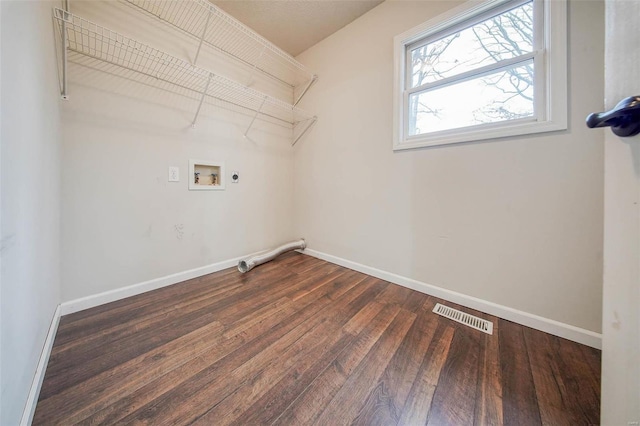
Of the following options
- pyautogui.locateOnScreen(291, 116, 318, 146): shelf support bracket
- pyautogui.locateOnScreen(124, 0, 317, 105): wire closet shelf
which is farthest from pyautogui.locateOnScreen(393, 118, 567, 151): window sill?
pyautogui.locateOnScreen(124, 0, 317, 105): wire closet shelf

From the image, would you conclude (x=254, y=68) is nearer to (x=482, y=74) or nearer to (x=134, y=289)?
(x=482, y=74)

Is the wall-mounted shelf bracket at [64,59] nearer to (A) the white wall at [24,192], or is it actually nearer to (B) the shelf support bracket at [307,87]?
(A) the white wall at [24,192]

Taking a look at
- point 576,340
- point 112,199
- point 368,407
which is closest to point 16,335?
point 112,199

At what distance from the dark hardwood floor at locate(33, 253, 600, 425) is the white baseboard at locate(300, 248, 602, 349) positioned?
5 centimetres

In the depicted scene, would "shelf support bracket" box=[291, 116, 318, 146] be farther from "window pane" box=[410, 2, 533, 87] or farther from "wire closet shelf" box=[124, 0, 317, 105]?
"window pane" box=[410, 2, 533, 87]

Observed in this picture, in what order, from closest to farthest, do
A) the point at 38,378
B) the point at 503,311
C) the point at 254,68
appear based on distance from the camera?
the point at 38,378
the point at 503,311
the point at 254,68

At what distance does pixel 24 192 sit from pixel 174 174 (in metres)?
1.05

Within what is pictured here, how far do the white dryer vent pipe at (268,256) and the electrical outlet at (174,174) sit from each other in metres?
0.92

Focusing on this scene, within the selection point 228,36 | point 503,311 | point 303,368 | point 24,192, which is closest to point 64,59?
point 24,192

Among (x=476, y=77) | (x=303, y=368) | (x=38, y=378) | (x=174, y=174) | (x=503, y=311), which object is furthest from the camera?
(x=174, y=174)

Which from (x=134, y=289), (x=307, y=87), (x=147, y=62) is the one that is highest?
(x=307, y=87)

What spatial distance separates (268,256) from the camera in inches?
85.7

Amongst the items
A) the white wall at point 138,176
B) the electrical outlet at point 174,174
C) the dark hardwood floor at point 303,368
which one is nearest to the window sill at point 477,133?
the dark hardwood floor at point 303,368

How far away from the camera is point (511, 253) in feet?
4.29
